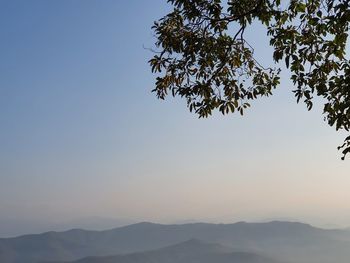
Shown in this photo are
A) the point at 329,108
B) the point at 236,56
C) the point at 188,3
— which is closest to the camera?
the point at 329,108

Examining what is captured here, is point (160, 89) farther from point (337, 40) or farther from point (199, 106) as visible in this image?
point (337, 40)

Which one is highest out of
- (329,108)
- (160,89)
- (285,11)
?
(285,11)

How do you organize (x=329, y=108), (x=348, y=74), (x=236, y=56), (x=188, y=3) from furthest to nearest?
(x=236, y=56), (x=188, y=3), (x=329, y=108), (x=348, y=74)

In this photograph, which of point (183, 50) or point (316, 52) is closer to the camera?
point (316, 52)

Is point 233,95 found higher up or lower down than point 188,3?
lower down

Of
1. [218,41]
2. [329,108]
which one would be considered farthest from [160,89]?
[329,108]

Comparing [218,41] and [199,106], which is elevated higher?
[218,41]

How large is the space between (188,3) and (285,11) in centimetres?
243

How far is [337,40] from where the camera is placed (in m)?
11.5

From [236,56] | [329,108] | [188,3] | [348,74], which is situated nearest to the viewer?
[348,74]

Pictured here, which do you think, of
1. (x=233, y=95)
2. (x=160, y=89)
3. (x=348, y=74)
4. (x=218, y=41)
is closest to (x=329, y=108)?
(x=348, y=74)

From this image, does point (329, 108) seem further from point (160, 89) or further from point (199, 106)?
point (160, 89)

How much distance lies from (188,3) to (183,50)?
120cm

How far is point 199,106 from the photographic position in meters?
12.9
